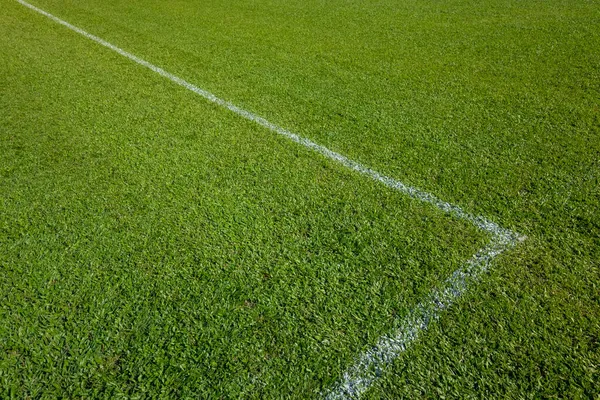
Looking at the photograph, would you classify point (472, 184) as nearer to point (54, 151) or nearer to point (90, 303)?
point (90, 303)

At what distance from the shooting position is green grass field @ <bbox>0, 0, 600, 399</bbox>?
1.53m

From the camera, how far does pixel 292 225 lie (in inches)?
84.0

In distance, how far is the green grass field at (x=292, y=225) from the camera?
1.53 m

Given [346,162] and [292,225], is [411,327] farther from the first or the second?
[346,162]

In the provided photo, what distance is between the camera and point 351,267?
1892 mm

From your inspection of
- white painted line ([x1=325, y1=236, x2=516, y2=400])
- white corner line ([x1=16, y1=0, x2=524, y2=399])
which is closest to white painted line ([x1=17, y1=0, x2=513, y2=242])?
white corner line ([x1=16, y1=0, x2=524, y2=399])

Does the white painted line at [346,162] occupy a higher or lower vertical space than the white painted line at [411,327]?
higher

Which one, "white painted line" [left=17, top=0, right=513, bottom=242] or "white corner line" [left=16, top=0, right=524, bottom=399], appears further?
"white painted line" [left=17, top=0, right=513, bottom=242]

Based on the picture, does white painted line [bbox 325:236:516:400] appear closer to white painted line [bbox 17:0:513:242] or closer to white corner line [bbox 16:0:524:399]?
white corner line [bbox 16:0:524:399]

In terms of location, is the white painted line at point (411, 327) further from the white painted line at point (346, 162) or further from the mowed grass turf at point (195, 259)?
the white painted line at point (346, 162)

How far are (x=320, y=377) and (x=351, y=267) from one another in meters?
0.54

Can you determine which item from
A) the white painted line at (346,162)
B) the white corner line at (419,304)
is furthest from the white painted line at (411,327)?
the white painted line at (346,162)

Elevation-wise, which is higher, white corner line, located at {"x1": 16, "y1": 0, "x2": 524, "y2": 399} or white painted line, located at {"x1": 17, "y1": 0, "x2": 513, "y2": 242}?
white painted line, located at {"x1": 17, "y1": 0, "x2": 513, "y2": 242}

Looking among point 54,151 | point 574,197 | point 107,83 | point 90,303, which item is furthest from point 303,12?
point 90,303
